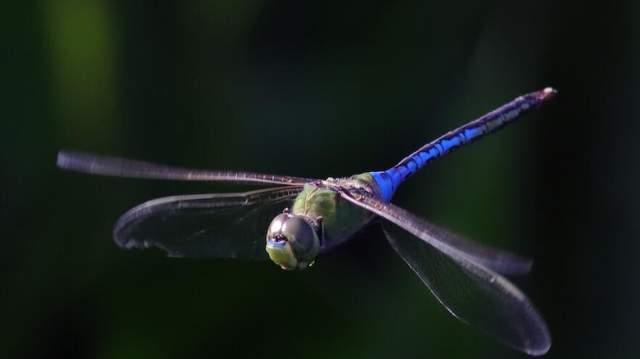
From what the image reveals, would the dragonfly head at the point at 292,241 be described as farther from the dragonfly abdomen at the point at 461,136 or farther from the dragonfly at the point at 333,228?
the dragonfly abdomen at the point at 461,136

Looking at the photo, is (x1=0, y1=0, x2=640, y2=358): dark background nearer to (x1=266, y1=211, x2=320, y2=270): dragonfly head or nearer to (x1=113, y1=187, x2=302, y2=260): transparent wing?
(x1=113, y1=187, x2=302, y2=260): transparent wing

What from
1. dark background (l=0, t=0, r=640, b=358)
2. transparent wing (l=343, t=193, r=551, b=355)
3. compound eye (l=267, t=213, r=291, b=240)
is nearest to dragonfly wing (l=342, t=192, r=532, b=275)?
transparent wing (l=343, t=193, r=551, b=355)

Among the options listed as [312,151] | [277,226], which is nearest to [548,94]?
[312,151]

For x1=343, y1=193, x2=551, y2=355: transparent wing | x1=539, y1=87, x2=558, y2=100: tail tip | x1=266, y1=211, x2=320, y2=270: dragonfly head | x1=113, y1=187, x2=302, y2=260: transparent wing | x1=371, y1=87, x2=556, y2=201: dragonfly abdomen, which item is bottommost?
x1=343, y1=193, x2=551, y2=355: transparent wing

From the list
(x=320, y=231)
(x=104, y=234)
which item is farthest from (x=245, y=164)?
(x=320, y=231)

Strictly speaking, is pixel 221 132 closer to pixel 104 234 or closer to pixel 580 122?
pixel 104 234

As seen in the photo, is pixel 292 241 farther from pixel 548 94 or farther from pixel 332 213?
pixel 548 94
